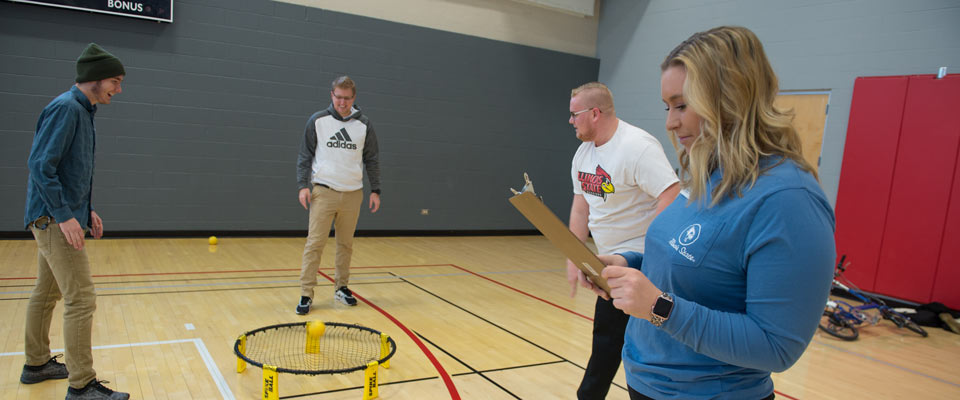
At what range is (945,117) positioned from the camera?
6.21 m

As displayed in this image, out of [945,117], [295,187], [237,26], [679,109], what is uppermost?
[237,26]

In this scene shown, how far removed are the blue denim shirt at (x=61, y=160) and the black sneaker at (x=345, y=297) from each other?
8.13ft

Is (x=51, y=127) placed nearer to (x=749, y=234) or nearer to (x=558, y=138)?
(x=749, y=234)

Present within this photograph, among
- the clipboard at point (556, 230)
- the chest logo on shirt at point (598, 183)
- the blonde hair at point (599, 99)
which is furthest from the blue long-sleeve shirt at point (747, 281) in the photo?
the blonde hair at point (599, 99)

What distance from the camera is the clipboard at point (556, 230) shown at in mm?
1223

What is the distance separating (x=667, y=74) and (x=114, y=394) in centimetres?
300

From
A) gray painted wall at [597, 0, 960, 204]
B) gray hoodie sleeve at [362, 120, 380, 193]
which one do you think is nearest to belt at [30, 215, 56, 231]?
gray hoodie sleeve at [362, 120, 380, 193]

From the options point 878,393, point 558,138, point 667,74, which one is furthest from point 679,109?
point 558,138

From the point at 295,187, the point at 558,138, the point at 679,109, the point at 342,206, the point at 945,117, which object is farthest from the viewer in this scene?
the point at 558,138

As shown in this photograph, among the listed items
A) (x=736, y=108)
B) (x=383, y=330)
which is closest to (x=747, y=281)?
(x=736, y=108)

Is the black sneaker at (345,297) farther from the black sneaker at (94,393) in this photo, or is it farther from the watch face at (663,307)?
the watch face at (663,307)

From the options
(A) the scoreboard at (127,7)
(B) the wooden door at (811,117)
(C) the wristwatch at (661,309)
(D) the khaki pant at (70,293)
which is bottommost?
(D) the khaki pant at (70,293)

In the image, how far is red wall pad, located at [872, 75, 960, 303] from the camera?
6.23 meters

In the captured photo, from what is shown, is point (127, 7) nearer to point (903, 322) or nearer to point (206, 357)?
point (206, 357)
